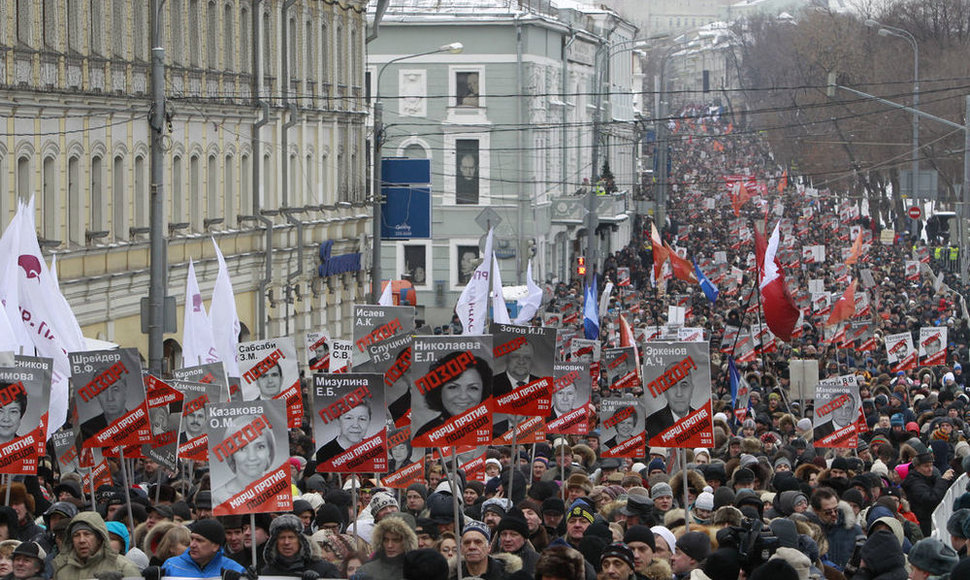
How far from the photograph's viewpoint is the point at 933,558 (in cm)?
968

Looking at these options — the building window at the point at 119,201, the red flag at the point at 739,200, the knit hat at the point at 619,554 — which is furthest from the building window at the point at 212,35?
the red flag at the point at 739,200

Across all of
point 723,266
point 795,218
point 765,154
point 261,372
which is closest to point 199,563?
point 261,372

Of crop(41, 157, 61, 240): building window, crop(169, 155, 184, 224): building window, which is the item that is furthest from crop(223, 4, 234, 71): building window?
crop(41, 157, 61, 240): building window

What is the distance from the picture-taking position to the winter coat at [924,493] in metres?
15.3

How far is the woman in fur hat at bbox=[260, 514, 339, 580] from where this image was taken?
10.4 meters

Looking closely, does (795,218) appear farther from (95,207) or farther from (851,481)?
(851,481)

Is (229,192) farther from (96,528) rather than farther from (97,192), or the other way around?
(96,528)

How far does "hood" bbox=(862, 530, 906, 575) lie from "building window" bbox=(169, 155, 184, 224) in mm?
23359

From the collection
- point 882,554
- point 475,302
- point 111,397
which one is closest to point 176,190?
point 475,302

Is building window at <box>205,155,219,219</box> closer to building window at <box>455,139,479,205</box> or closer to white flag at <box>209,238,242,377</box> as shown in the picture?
white flag at <box>209,238,242,377</box>

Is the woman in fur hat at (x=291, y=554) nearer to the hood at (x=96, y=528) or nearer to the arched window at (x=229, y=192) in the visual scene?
the hood at (x=96, y=528)

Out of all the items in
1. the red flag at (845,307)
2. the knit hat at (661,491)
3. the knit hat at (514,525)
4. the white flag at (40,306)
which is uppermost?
the white flag at (40,306)

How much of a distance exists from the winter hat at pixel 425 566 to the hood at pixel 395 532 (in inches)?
43.9

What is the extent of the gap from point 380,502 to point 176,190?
67.2 feet
